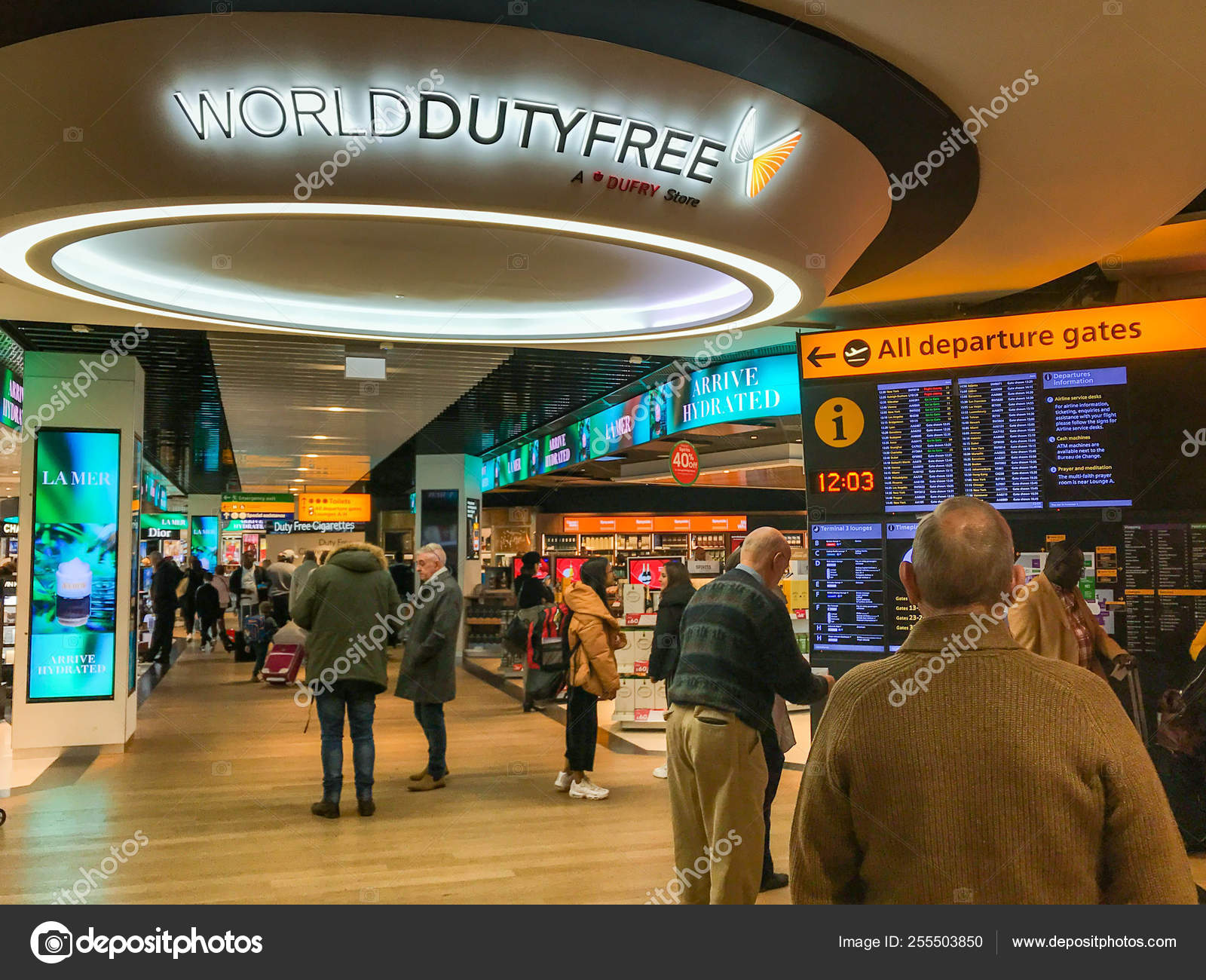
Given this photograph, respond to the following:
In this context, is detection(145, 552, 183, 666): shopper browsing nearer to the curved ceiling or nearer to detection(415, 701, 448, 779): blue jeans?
detection(415, 701, 448, 779): blue jeans

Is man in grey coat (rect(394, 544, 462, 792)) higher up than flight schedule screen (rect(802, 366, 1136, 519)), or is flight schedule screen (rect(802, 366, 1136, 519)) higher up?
flight schedule screen (rect(802, 366, 1136, 519))

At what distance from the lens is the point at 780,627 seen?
3.52 m

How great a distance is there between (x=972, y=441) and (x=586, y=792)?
3234mm

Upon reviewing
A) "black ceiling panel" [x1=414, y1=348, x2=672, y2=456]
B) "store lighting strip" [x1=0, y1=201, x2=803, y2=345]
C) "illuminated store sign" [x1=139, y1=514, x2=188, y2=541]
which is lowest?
"illuminated store sign" [x1=139, y1=514, x2=188, y2=541]

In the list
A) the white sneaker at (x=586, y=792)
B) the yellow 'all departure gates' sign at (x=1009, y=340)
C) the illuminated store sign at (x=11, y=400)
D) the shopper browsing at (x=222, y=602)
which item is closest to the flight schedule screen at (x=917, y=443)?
the yellow 'all departure gates' sign at (x=1009, y=340)

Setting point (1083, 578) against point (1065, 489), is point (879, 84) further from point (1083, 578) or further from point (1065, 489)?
point (1083, 578)

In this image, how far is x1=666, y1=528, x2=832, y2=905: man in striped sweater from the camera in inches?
138

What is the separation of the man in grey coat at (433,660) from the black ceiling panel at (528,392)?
2329 millimetres

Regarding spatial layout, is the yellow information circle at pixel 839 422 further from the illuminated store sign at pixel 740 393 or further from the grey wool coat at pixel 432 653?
the grey wool coat at pixel 432 653

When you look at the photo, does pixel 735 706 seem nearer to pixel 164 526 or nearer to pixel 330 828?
pixel 330 828

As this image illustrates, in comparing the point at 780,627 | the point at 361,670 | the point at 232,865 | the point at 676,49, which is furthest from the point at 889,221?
the point at 232,865

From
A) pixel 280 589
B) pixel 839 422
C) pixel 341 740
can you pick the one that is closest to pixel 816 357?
pixel 839 422

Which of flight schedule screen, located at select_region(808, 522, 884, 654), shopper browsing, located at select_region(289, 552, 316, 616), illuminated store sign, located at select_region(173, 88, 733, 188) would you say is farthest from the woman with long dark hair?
shopper browsing, located at select_region(289, 552, 316, 616)

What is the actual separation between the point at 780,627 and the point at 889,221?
2.64 m
